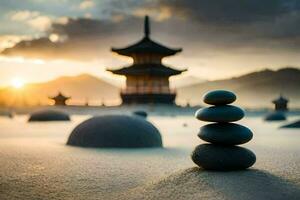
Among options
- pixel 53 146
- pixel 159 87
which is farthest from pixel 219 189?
pixel 159 87

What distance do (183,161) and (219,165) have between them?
2241 mm

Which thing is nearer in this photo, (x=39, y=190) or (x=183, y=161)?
(x=39, y=190)

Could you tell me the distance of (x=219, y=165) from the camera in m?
6.61

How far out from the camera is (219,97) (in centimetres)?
692

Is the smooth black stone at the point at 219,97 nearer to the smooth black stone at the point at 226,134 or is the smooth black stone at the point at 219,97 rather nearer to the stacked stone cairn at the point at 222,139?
the stacked stone cairn at the point at 222,139

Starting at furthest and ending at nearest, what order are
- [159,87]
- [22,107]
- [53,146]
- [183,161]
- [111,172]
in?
[159,87] < [22,107] < [53,146] < [183,161] < [111,172]

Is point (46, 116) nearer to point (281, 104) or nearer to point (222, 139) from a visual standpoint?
point (222, 139)

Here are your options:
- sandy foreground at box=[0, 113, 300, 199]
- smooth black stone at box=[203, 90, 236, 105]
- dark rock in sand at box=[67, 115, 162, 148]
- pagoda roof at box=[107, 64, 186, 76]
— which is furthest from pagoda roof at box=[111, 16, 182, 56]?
smooth black stone at box=[203, 90, 236, 105]

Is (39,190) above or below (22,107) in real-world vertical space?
below

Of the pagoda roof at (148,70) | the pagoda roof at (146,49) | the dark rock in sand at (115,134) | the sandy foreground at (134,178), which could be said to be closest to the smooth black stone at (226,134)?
the sandy foreground at (134,178)

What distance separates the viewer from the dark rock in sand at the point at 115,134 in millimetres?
11492

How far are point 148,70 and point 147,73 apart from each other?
340 millimetres

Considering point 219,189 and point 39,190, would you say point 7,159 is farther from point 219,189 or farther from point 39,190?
point 219,189

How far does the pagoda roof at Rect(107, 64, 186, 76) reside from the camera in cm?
4488
